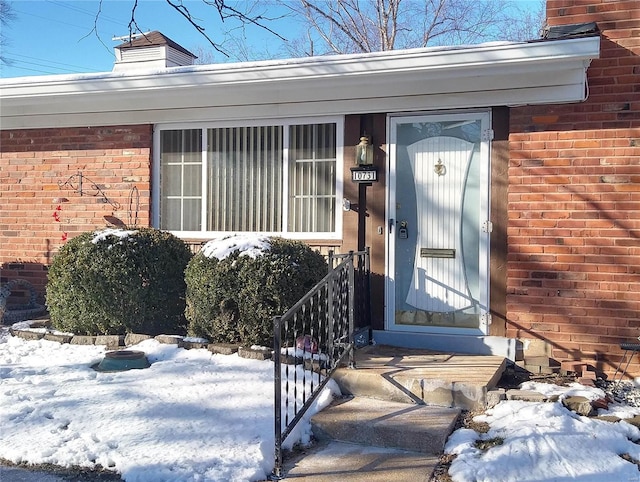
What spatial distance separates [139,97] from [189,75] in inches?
34.3

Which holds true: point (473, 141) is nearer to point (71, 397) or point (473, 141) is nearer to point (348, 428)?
point (348, 428)

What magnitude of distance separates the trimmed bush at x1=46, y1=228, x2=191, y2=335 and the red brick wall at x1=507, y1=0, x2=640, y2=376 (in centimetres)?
339

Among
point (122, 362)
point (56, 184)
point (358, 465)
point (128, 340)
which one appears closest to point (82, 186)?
point (56, 184)

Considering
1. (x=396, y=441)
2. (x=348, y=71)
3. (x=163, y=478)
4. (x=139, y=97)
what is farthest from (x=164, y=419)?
(x=139, y=97)

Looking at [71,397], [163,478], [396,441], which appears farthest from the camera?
[71,397]

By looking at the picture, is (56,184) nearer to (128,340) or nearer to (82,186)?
(82,186)

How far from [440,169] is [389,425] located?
9.40ft

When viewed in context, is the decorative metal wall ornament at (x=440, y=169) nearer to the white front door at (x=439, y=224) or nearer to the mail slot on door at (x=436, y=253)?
the white front door at (x=439, y=224)

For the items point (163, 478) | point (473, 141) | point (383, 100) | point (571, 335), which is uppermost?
point (383, 100)

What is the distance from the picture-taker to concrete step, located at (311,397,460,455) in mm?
4059

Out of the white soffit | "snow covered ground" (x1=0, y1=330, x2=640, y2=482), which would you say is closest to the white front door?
the white soffit

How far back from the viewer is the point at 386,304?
20.7ft

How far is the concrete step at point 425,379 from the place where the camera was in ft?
15.3

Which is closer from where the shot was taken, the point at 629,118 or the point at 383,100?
the point at 629,118
